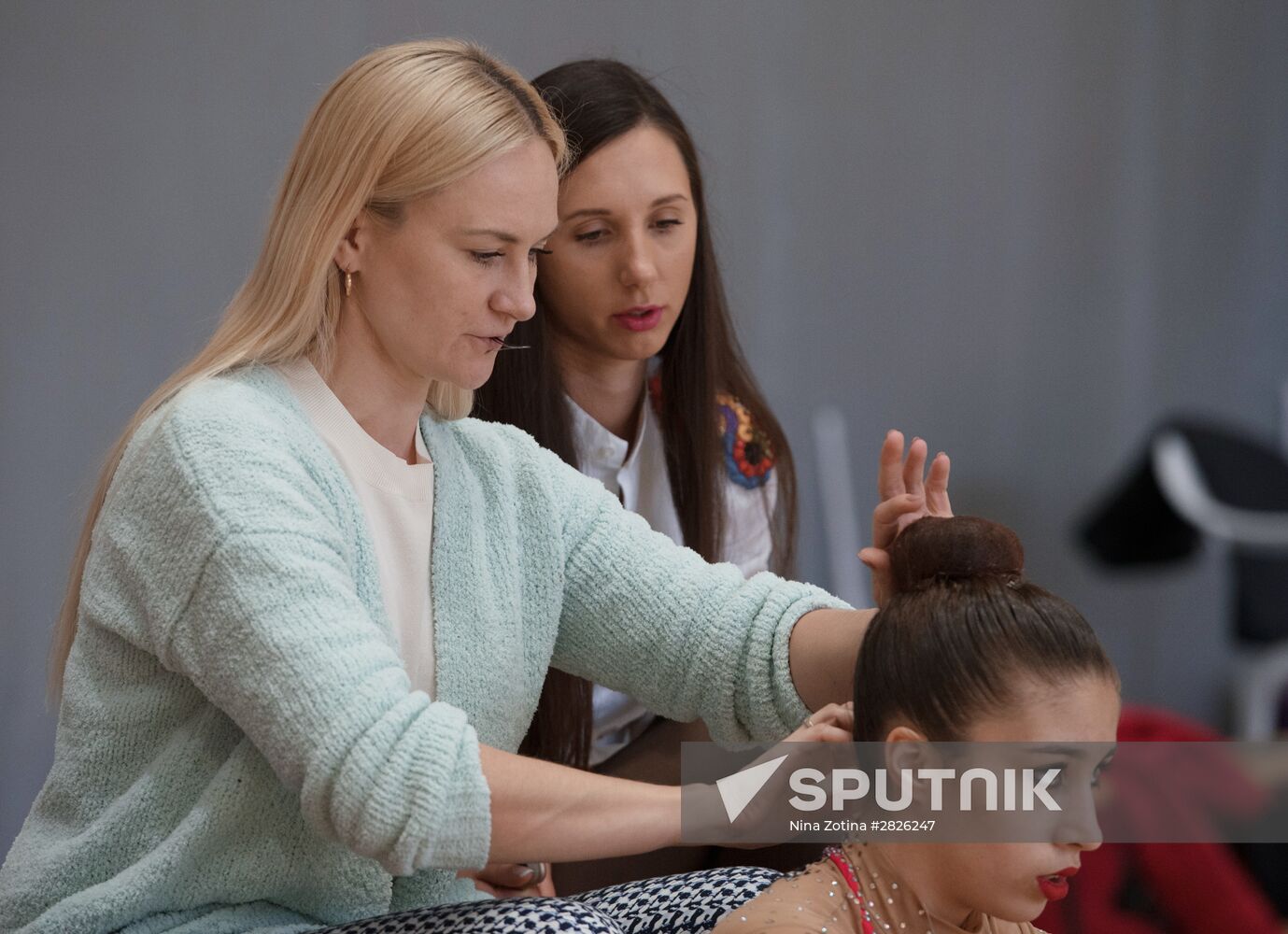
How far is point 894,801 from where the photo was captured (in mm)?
1206

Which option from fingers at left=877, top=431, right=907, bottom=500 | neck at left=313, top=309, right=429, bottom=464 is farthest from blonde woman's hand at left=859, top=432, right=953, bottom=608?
neck at left=313, top=309, right=429, bottom=464

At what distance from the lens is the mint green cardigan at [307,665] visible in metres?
1.13

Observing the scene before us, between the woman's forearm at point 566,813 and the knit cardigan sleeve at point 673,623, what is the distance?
25 cm

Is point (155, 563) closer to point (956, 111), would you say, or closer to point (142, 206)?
point (142, 206)

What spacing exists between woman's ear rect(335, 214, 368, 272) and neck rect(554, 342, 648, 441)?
65 cm

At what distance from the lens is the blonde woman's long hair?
131 cm

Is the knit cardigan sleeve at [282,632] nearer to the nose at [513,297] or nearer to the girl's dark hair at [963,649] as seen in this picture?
the nose at [513,297]

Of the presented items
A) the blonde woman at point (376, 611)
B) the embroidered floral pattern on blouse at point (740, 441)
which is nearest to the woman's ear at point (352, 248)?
the blonde woman at point (376, 611)

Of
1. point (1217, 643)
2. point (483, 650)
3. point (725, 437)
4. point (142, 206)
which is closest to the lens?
point (483, 650)

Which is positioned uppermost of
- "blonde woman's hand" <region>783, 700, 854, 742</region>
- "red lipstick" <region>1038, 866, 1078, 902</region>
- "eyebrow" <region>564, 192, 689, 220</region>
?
"eyebrow" <region>564, 192, 689, 220</region>

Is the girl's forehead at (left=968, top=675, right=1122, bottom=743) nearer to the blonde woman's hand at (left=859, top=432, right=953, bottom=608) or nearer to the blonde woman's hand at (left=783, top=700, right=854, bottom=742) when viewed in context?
the blonde woman's hand at (left=783, top=700, right=854, bottom=742)

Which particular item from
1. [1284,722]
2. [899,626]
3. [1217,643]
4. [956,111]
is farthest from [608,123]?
[1217,643]

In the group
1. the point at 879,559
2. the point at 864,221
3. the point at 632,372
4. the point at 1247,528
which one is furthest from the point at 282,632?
the point at 864,221

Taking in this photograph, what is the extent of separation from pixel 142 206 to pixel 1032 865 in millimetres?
1800
